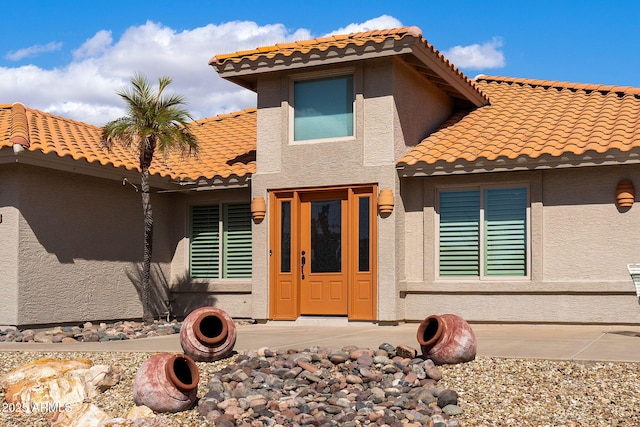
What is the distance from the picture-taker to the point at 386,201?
48.4ft

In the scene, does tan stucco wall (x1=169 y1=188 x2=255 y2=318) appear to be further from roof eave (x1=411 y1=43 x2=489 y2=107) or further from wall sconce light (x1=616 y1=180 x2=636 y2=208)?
wall sconce light (x1=616 y1=180 x2=636 y2=208)

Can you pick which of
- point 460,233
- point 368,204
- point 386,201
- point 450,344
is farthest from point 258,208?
point 450,344

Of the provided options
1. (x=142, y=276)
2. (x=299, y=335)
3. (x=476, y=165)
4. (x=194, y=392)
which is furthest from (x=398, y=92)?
(x=194, y=392)

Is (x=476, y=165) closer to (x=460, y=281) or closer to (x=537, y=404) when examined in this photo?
(x=460, y=281)

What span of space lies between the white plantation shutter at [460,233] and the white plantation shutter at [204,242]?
4.90 m

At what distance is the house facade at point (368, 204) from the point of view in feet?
46.6

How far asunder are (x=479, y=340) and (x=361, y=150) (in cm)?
478

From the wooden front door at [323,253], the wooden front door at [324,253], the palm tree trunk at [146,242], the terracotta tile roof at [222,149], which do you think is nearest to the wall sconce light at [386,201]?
the wooden front door at [323,253]

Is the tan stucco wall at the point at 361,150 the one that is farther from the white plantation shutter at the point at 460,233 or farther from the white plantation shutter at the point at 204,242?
the white plantation shutter at the point at 204,242

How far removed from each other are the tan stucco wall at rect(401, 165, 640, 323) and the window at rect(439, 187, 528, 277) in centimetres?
19

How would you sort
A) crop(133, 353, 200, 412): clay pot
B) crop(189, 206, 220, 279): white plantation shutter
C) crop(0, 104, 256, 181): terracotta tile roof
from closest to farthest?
1. crop(133, 353, 200, 412): clay pot
2. crop(0, 104, 256, 181): terracotta tile roof
3. crop(189, 206, 220, 279): white plantation shutter

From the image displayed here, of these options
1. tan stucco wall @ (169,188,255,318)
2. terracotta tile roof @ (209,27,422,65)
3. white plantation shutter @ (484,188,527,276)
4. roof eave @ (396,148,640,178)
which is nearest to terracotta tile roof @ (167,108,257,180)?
tan stucco wall @ (169,188,255,318)

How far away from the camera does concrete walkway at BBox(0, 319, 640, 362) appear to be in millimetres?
9898

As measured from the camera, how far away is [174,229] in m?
17.9
